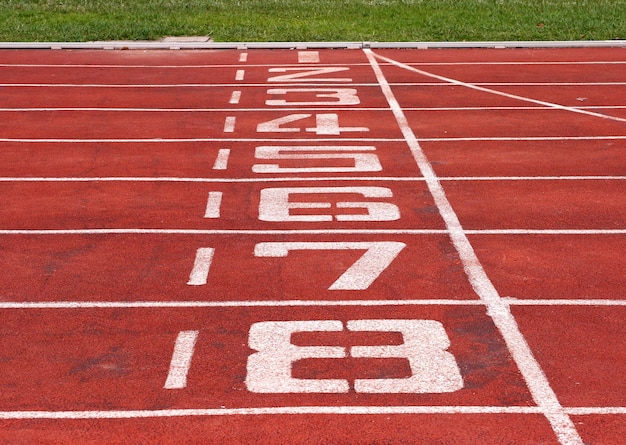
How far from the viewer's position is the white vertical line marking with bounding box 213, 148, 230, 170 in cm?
1342

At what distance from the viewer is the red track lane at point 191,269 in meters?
9.35

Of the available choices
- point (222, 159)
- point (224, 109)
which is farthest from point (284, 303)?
point (224, 109)

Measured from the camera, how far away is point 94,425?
709cm

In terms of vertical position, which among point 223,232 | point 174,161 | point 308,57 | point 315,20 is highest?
point 223,232

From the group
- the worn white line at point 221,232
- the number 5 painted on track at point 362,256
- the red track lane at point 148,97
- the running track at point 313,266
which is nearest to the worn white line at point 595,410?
the running track at point 313,266

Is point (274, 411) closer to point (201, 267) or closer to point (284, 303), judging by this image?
point (284, 303)

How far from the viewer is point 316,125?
15781 mm

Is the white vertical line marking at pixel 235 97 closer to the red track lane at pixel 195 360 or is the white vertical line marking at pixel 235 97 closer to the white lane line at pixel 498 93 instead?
the white lane line at pixel 498 93

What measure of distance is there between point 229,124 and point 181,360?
26.9 ft

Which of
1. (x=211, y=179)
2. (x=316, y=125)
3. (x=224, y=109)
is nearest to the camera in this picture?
(x=211, y=179)

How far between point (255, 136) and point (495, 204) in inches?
175

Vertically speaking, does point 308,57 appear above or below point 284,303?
below

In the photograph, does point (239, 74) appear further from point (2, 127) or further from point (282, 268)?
point (282, 268)

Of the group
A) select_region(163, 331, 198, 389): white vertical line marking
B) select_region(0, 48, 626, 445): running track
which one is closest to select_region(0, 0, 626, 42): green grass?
select_region(0, 48, 626, 445): running track
